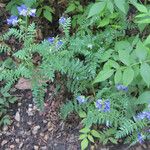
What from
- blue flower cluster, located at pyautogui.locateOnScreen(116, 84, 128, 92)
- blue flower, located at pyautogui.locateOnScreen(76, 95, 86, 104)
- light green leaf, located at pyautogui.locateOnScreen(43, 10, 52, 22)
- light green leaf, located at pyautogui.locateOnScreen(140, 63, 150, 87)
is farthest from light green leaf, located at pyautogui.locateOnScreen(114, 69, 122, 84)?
light green leaf, located at pyautogui.locateOnScreen(43, 10, 52, 22)

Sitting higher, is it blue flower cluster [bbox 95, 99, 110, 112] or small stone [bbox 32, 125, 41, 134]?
blue flower cluster [bbox 95, 99, 110, 112]

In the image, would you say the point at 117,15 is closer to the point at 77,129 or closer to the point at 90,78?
the point at 90,78

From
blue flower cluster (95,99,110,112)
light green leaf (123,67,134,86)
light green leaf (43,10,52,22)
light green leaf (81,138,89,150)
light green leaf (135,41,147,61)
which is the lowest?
light green leaf (81,138,89,150)

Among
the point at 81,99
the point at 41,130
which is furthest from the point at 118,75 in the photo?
the point at 41,130

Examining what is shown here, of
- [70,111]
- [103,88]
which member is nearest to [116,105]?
[103,88]

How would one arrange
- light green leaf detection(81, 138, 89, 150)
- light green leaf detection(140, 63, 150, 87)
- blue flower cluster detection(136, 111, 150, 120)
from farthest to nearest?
light green leaf detection(81, 138, 89, 150) → blue flower cluster detection(136, 111, 150, 120) → light green leaf detection(140, 63, 150, 87)

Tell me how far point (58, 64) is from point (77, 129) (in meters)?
0.59

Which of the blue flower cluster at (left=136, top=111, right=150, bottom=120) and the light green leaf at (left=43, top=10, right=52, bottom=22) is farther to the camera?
the light green leaf at (left=43, top=10, right=52, bottom=22)

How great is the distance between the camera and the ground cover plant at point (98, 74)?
2566 millimetres

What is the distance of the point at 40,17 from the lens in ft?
12.3

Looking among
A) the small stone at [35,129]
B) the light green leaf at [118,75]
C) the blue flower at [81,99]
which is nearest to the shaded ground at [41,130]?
the small stone at [35,129]

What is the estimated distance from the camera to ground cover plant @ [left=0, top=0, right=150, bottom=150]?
257 centimetres

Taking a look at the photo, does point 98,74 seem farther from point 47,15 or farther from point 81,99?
point 47,15

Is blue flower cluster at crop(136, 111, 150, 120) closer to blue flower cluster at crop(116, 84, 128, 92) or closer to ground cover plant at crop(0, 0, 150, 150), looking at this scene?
ground cover plant at crop(0, 0, 150, 150)
